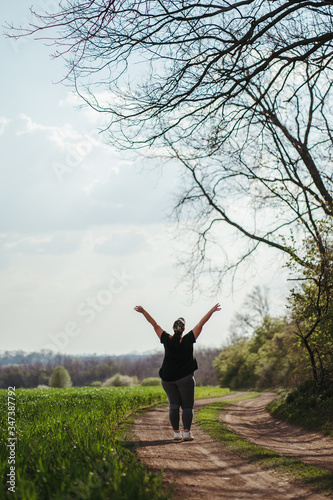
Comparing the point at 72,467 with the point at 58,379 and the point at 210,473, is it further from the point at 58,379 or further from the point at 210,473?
the point at 58,379

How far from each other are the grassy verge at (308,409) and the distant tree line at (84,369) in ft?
249

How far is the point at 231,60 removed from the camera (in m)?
9.87

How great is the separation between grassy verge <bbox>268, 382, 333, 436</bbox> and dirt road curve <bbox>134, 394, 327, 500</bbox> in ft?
16.1

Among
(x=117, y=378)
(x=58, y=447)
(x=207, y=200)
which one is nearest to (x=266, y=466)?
(x=58, y=447)

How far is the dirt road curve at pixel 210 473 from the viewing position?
210 inches

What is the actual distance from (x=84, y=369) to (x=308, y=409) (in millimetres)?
124901

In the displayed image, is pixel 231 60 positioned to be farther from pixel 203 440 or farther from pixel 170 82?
pixel 203 440

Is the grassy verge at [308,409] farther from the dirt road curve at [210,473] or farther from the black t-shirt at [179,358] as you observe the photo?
the black t-shirt at [179,358]

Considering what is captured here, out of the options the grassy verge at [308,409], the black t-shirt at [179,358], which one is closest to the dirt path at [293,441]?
the grassy verge at [308,409]

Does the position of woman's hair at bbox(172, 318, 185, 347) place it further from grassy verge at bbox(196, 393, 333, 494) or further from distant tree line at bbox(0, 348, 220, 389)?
distant tree line at bbox(0, 348, 220, 389)

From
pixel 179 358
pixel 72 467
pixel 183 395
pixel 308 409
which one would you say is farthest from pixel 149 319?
pixel 308 409

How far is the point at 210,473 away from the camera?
6262mm

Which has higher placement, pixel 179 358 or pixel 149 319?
pixel 149 319

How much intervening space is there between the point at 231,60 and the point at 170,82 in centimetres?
141
